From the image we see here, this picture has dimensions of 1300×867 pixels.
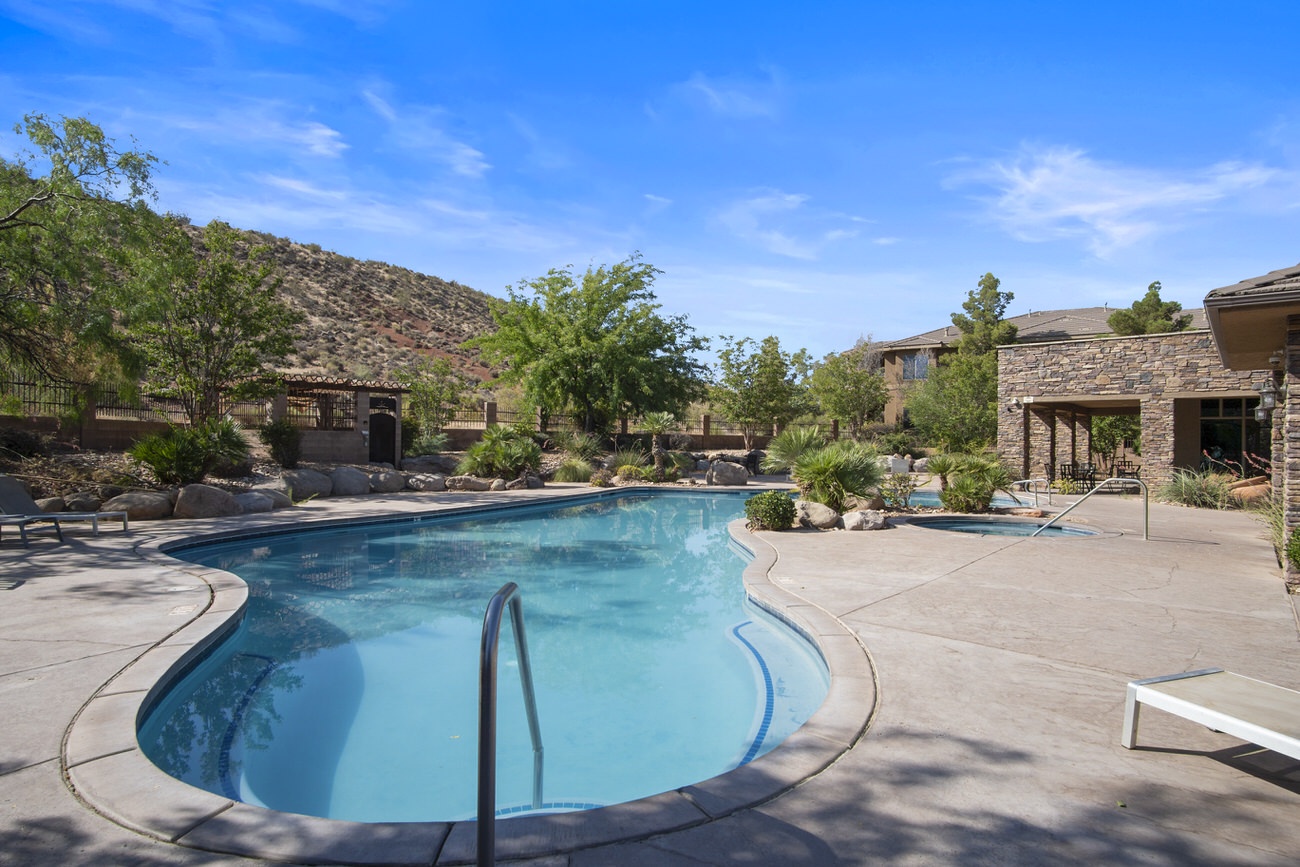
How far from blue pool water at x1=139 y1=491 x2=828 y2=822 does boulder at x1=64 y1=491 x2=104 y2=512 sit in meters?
3.24

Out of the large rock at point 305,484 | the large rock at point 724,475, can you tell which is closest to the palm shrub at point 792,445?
the large rock at point 724,475

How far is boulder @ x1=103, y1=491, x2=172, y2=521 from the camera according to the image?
36.9ft

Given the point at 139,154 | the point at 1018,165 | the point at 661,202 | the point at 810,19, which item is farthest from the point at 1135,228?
the point at 139,154

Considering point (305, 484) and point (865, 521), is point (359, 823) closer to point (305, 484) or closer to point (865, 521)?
point (865, 521)

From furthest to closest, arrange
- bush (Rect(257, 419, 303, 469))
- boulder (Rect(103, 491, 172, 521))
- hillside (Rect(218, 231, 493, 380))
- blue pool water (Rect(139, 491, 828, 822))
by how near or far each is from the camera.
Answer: hillside (Rect(218, 231, 493, 380)) < bush (Rect(257, 419, 303, 469)) < boulder (Rect(103, 491, 172, 521)) < blue pool water (Rect(139, 491, 828, 822))

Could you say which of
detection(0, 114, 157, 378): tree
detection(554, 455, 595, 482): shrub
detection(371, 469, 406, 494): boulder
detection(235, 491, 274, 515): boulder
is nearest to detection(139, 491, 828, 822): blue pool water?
detection(235, 491, 274, 515): boulder

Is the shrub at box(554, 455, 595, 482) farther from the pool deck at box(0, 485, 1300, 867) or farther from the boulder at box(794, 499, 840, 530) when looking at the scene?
the pool deck at box(0, 485, 1300, 867)

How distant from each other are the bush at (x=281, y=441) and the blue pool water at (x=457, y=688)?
8.30 metres

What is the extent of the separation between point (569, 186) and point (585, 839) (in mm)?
16318

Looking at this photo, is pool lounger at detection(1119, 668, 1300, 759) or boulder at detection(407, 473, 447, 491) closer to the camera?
pool lounger at detection(1119, 668, 1300, 759)

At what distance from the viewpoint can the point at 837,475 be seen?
1245 centimetres

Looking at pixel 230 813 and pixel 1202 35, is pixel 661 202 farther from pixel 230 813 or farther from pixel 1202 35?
pixel 230 813

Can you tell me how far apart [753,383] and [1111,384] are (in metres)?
13.6

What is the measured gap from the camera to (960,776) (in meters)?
2.95
